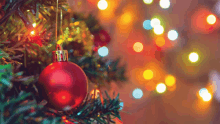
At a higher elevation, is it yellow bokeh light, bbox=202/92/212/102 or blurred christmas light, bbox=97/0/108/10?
blurred christmas light, bbox=97/0/108/10

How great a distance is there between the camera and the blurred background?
136 centimetres

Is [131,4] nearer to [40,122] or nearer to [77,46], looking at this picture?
[77,46]

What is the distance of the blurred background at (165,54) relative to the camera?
4.46ft

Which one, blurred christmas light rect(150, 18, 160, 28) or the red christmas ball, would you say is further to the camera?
blurred christmas light rect(150, 18, 160, 28)

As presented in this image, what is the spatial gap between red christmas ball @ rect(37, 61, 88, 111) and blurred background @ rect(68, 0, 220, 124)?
3.40 ft

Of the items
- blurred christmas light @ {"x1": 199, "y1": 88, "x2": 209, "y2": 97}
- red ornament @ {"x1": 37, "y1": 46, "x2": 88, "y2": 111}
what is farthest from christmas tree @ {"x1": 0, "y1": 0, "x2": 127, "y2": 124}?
blurred christmas light @ {"x1": 199, "y1": 88, "x2": 209, "y2": 97}

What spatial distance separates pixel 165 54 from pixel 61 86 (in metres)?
1.21

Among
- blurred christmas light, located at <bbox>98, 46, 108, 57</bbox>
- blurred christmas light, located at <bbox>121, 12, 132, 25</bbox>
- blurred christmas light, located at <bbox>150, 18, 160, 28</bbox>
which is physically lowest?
blurred christmas light, located at <bbox>98, 46, 108, 57</bbox>

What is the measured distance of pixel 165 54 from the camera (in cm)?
147

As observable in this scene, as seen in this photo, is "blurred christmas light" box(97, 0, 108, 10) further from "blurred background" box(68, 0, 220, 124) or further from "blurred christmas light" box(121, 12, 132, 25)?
"blurred christmas light" box(121, 12, 132, 25)

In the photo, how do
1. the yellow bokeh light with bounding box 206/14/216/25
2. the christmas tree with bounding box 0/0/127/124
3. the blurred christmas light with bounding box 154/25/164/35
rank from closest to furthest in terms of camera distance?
the christmas tree with bounding box 0/0/127/124
the yellow bokeh light with bounding box 206/14/216/25
the blurred christmas light with bounding box 154/25/164/35

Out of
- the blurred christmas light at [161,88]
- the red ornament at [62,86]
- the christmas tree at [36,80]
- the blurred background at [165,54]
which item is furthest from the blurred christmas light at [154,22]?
the red ornament at [62,86]

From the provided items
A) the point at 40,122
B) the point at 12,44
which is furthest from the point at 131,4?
the point at 40,122

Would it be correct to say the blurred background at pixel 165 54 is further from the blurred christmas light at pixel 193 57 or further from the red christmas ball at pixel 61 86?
the red christmas ball at pixel 61 86
